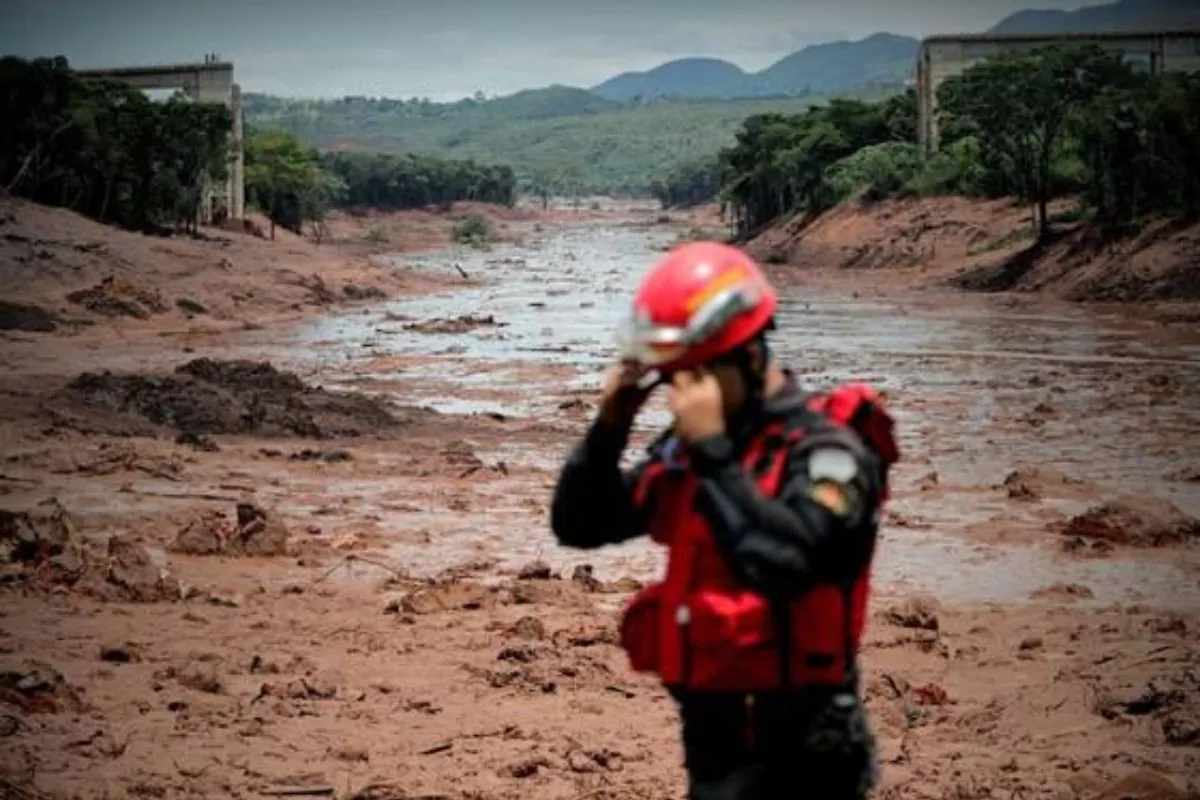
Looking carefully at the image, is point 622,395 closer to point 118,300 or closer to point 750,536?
point 750,536

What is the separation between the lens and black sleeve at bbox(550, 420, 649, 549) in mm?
3166

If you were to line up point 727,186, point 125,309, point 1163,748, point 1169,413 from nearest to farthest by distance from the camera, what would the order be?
point 1163,748 < point 1169,413 < point 125,309 < point 727,186

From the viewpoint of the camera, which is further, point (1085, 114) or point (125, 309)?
point (1085, 114)

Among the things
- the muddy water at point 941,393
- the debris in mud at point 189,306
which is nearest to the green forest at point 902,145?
the muddy water at point 941,393

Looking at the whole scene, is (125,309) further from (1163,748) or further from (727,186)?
(727,186)

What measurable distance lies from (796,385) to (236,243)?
47.8 m

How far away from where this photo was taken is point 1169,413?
18.6 meters

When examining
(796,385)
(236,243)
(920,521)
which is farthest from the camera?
(236,243)

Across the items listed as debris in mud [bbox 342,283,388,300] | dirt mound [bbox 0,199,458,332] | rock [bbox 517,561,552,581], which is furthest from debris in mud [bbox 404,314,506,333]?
rock [bbox 517,561,552,581]

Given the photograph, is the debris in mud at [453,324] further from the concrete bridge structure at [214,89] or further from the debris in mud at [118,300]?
the concrete bridge structure at [214,89]

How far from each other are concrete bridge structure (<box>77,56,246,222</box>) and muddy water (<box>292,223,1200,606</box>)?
21759 mm

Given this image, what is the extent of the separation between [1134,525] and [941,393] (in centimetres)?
993

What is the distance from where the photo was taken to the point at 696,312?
115 inches

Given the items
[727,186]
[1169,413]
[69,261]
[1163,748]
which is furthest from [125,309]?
[727,186]
